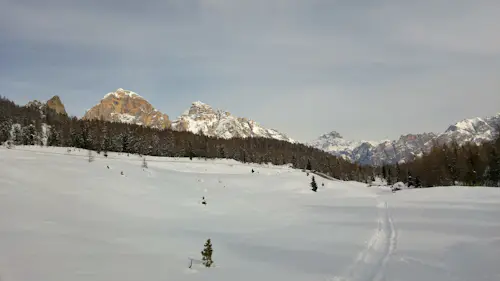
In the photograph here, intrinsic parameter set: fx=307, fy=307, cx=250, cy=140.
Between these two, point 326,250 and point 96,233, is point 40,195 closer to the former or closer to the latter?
point 96,233

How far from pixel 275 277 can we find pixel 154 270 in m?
3.71

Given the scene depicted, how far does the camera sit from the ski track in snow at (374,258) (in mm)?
9706

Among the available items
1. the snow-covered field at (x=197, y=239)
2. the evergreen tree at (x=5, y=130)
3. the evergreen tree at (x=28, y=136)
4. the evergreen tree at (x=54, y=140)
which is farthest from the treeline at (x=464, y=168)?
the evergreen tree at (x=5, y=130)

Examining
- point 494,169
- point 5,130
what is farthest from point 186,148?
point 494,169

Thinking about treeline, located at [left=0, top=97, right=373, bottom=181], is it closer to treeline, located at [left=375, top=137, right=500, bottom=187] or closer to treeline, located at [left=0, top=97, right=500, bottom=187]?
treeline, located at [left=0, top=97, right=500, bottom=187]

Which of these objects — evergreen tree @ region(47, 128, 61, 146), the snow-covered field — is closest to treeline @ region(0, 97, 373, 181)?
evergreen tree @ region(47, 128, 61, 146)

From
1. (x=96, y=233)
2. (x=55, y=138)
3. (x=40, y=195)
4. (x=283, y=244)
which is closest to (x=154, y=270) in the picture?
(x=96, y=233)

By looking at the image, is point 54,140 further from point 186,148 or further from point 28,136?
point 186,148

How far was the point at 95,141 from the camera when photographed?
9419cm

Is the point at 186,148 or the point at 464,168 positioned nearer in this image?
the point at 464,168

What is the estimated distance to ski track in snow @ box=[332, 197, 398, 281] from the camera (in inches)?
382

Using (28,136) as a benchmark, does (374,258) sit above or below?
below

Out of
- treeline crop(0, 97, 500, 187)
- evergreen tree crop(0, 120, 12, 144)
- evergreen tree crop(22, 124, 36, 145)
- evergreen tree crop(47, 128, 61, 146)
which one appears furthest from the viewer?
evergreen tree crop(47, 128, 61, 146)

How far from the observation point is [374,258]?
11969 millimetres
